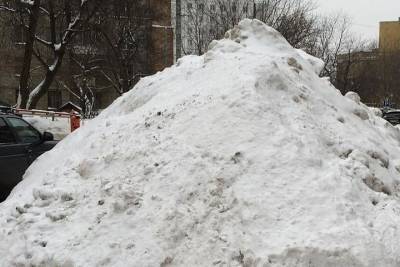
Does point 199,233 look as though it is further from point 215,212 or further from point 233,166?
point 233,166

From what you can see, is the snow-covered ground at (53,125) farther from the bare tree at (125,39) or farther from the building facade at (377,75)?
the building facade at (377,75)

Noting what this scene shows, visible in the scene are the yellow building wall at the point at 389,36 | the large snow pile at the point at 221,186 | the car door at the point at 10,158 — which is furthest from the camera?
the yellow building wall at the point at 389,36

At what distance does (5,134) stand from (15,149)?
10.3 inches

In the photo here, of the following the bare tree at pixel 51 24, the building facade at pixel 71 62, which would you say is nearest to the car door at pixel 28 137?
the bare tree at pixel 51 24

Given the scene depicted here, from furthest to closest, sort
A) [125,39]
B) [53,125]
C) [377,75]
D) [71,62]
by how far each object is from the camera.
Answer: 1. [377,75]
2. [71,62]
3. [125,39]
4. [53,125]

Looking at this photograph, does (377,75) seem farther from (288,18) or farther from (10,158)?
(10,158)

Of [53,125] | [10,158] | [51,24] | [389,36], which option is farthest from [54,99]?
[389,36]

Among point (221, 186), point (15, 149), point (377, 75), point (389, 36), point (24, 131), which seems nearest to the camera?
point (221, 186)

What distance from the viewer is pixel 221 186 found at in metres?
4.87

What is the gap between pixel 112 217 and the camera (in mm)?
4828

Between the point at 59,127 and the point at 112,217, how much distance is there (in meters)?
18.7

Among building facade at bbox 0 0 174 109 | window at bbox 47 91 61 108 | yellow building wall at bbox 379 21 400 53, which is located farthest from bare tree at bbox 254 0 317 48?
yellow building wall at bbox 379 21 400 53

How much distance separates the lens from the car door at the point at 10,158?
804 cm

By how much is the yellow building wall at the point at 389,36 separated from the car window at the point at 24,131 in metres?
56.4
